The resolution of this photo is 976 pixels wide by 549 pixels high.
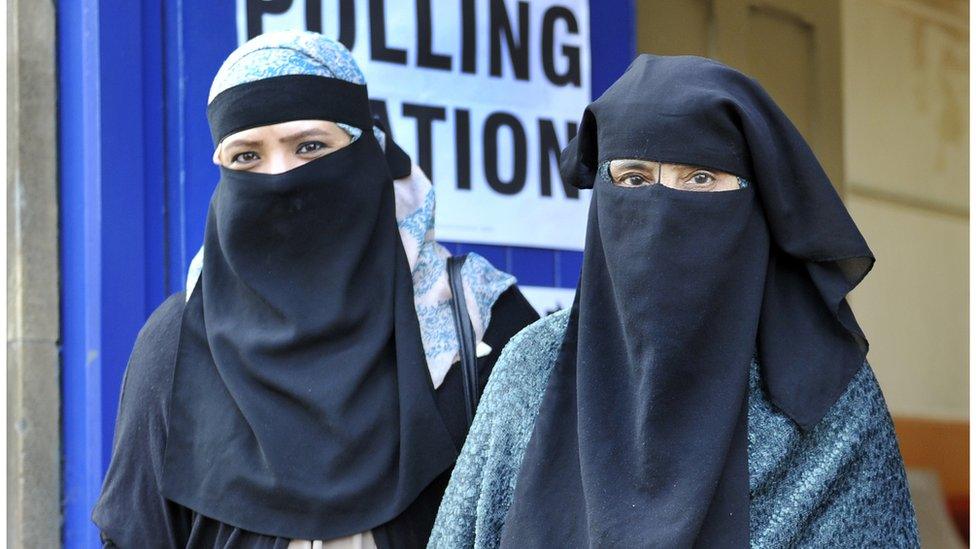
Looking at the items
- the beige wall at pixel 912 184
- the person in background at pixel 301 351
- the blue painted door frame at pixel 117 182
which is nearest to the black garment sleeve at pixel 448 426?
the person in background at pixel 301 351

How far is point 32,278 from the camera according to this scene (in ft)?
12.1

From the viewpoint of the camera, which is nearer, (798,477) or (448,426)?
(798,477)

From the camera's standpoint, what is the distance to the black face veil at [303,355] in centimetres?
264

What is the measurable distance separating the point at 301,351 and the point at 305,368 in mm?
34

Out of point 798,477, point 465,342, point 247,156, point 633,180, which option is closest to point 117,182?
point 247,156

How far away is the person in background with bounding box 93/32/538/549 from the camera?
264cm

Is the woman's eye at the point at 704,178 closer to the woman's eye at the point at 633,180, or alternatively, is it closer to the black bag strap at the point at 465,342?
the woman's eye at the point at 633,180

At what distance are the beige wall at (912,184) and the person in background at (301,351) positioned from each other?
2502 mm

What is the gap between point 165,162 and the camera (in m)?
3.62

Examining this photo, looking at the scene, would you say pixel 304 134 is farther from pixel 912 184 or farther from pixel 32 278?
pixel 912 184

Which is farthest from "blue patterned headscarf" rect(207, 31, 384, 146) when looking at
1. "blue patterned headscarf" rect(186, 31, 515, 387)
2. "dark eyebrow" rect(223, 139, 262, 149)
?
"dark eyebrow" rect(223, 139, 262, 149)

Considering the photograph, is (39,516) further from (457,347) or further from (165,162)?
(457,347)

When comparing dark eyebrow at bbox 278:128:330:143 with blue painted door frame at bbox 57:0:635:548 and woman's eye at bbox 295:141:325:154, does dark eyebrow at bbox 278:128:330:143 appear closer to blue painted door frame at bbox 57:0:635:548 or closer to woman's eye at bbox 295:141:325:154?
woman's eye at bbox 295:141:325:154

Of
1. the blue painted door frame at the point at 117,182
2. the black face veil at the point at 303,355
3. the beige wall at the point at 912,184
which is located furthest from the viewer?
the beige wall at the point at 912,184
